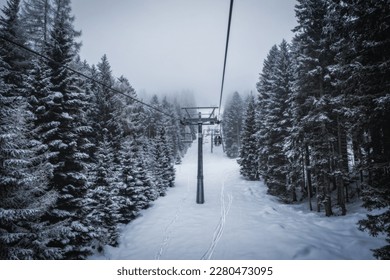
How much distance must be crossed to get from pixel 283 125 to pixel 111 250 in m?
17.0

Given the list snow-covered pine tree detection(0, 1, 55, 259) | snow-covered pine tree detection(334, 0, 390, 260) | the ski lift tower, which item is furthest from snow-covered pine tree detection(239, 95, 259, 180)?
snow-covered pine tree detection(0, 1, 55, 259)

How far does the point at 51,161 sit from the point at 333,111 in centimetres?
1581

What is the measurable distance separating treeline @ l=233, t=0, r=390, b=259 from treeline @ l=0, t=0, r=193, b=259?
7924mm

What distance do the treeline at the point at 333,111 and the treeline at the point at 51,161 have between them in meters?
7.92

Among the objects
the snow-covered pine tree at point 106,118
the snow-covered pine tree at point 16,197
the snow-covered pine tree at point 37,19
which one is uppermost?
the snow-covered pine tree at point 37,19

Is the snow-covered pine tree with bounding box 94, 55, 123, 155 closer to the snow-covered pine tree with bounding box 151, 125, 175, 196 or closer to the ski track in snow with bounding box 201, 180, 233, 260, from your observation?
the snow-covered pine tree with bounding box 151, 125, 175, 196

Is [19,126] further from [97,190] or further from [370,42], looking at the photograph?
[370,42]

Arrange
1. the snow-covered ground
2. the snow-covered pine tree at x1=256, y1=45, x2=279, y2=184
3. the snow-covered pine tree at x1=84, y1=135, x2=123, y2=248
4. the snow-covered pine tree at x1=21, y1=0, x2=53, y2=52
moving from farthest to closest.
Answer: the snow-covered pine tree at x1=256, y1=45, x2=279, y2=184 < the snow-covered pine tree at x1=21, y1=0, x2=53, y2=52 < the snow-covered pine tree at x1=84, y1=135, x2=123, y2=248 < the snow-covered ground

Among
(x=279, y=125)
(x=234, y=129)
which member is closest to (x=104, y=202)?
(x=279, y=125)

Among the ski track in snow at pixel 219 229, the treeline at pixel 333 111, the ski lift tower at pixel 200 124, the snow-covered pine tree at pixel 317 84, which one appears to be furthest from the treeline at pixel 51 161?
the snow-covered pine tree at pixel 317 84

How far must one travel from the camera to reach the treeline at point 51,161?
601 centimetres

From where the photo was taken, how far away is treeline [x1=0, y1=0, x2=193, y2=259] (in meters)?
6.01

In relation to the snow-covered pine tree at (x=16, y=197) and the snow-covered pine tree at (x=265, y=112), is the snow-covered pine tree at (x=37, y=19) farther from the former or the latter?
the snow-covered pine tree at (x=265, y=112)
